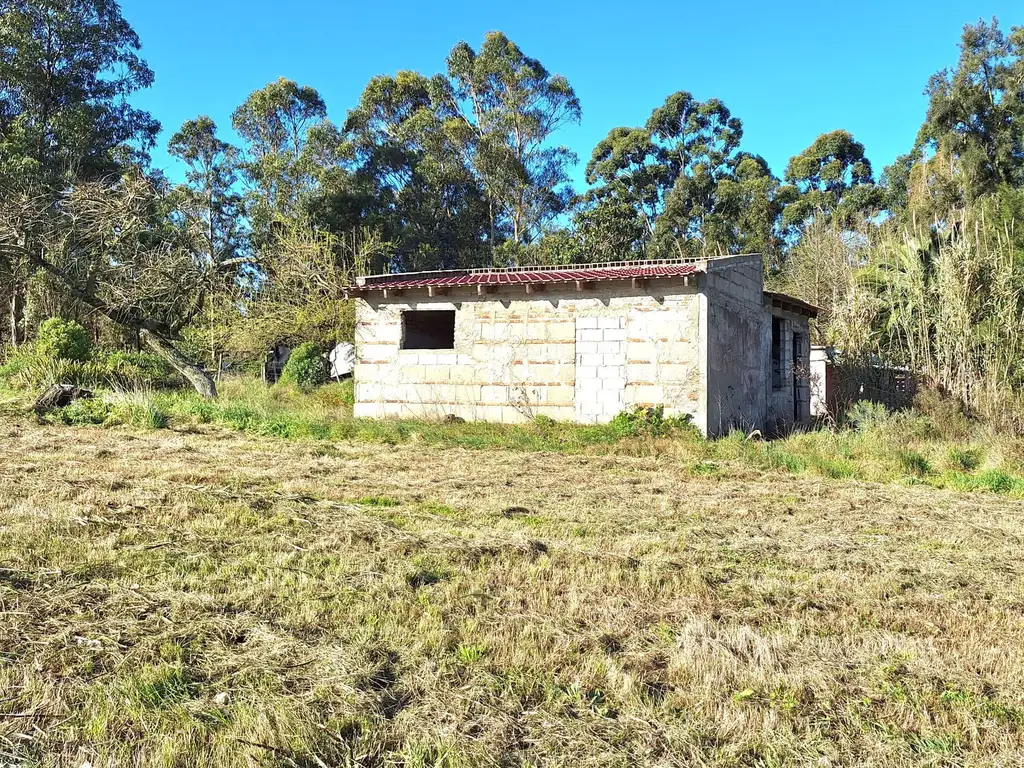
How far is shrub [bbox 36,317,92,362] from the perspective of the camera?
683 inches

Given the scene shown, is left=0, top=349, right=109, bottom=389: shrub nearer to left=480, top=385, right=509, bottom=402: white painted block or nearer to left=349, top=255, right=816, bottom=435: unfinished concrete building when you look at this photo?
left=349, top=255, right=816, bottom=435: unfinished concrete building

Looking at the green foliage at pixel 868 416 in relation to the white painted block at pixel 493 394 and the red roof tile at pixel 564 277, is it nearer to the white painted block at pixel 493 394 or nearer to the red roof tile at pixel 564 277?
the red roof tile at pixel 564 277

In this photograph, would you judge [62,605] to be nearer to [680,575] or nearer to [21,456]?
[680,575]

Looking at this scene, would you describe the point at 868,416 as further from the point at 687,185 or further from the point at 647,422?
the point at 687,185

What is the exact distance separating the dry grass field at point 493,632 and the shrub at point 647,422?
17.5ft

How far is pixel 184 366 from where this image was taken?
1938cm

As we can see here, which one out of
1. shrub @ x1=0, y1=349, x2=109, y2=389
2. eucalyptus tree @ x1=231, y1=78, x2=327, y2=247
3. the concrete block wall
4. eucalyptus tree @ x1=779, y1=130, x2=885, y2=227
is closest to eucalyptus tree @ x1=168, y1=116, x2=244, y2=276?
eucalyptus tree @ x1=231, y1=78, x2=327, y2=247

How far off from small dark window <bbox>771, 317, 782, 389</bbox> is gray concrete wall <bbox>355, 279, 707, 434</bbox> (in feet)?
14.8

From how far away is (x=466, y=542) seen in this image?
547 cm

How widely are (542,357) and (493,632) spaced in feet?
34.1

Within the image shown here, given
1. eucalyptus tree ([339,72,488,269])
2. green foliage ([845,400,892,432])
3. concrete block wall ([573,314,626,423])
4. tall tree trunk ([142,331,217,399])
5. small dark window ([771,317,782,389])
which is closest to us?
green foliage ([845,400,892,432])

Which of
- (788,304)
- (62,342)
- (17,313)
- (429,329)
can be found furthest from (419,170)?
(788,304)

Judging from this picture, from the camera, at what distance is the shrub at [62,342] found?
57.0ft

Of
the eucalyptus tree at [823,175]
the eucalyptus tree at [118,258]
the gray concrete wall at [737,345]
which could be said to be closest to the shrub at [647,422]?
the gray concrete wall at [737,345]
